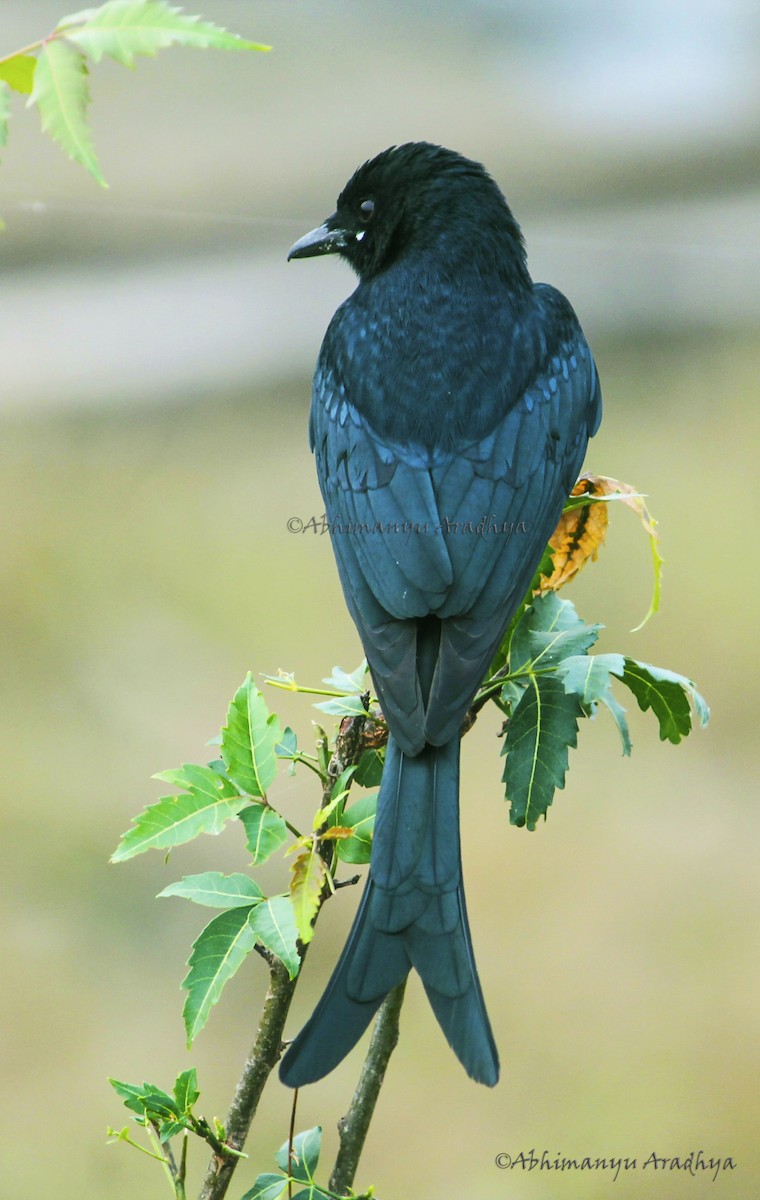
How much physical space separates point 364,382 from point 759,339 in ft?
6.65

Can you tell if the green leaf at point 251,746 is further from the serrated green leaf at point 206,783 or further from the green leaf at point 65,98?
the green leaf at point 65,98

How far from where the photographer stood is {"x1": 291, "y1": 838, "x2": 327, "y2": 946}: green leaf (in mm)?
756

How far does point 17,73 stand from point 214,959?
537mm

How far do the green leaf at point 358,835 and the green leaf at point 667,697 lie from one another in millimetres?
240

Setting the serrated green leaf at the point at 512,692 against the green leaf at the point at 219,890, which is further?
the serrated green leaf at the point at 512,692

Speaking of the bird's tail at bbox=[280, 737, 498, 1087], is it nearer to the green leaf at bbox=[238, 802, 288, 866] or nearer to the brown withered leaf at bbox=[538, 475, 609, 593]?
the green leaf at bbox=[238, 802, 288, 866]

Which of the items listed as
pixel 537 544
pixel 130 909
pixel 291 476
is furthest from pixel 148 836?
pixel 291 476

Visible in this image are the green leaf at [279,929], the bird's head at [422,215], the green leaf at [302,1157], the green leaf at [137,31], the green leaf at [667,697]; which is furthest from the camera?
the bird's head at [422,215]

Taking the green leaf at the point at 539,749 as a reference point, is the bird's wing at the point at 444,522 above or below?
above

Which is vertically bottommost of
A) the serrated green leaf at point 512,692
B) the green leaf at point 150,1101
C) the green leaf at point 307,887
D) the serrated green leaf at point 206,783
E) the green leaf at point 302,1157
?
the green leaf at point 302,1157

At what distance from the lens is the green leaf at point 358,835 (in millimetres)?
877

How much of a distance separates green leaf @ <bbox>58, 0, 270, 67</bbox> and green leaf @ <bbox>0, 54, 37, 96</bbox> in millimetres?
48

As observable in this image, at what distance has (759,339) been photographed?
2965 mm

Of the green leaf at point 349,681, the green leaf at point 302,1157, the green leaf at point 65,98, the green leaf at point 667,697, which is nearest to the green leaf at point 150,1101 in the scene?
the green leaf at point 302,1157
